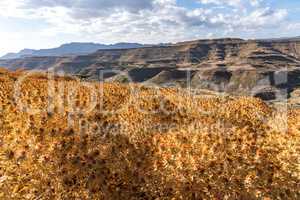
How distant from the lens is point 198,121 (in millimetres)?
21750

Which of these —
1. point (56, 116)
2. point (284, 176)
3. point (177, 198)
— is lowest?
point (177, 198)

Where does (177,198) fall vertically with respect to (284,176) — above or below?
below

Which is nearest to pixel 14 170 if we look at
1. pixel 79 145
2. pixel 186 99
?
pixel 79 145

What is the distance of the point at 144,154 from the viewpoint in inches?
732

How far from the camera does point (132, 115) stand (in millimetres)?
22703

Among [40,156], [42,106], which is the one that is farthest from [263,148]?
[42,106]

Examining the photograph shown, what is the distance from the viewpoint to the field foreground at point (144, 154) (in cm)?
1545

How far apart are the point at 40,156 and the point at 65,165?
1110mm

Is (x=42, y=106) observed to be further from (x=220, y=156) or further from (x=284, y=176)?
(x=284, y=176)

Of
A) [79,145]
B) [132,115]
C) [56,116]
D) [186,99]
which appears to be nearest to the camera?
[79,145]

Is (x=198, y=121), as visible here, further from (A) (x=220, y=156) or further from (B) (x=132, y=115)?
(A) (x=220, y=156)

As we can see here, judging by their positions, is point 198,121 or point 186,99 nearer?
point 198,121

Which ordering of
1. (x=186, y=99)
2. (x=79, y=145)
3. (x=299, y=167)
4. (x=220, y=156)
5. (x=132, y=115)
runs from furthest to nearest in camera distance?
(x=186, y=99) → (x=132, y=115) → (x=79, y=145) → (x=220, y=156) → (x=299, y=167)

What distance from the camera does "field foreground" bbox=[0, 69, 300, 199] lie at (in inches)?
608
